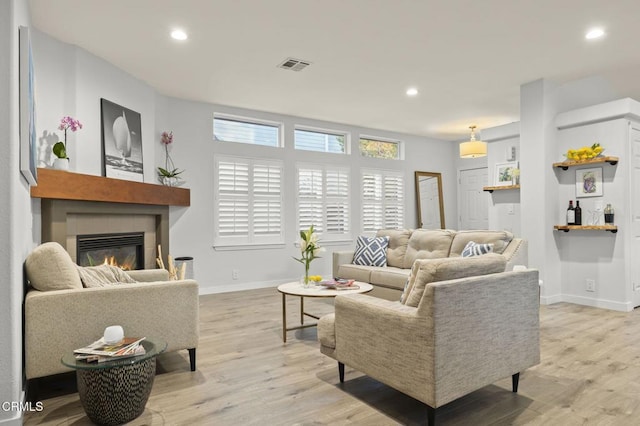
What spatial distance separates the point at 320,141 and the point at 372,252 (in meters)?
2.69

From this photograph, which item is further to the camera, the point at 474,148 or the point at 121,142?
the point at 474,148

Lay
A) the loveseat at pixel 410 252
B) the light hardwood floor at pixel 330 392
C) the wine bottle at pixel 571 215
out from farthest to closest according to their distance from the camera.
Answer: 1. the wine bottle at pixel 571 215
2. the loveseat at pixel 410 252
3. the light hardwood floor at pixel 330 392

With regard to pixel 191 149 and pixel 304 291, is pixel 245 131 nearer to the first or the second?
pixel 191 149

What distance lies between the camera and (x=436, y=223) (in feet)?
28.6

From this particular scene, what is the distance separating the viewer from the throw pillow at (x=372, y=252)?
5238 mm

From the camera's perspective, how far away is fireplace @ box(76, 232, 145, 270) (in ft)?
13.9

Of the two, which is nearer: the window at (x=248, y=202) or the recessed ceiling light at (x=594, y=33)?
the recessed ceiling light at (x=594, y=33)

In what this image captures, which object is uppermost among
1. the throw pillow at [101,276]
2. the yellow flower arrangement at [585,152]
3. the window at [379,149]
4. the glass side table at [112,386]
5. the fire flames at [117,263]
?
the window at [379,149]

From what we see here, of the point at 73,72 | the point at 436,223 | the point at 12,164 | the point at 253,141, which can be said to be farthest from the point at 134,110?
the point at 436,223

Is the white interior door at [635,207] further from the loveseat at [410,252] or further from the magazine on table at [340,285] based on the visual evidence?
the magazine on table at [340,285]

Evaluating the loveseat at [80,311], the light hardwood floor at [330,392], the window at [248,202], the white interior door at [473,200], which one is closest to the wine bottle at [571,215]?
the light hardwood floor at [330,392]

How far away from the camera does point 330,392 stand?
2.53 m

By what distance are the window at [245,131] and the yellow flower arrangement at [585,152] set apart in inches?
160

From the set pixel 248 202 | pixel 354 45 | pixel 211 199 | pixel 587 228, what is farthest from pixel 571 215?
pixel 211 199
